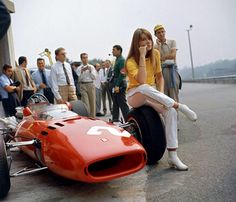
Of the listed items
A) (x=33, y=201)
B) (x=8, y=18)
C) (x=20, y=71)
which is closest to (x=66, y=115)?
(x=33, y=201)

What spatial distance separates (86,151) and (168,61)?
10.2ft

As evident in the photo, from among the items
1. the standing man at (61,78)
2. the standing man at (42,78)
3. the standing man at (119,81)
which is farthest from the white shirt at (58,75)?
the standing man at (42,78)

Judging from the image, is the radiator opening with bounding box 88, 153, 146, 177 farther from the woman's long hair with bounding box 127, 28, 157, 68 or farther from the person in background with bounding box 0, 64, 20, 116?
the person in background with bounding box 0, 64, 20, 116

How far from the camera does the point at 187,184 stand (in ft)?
10.5

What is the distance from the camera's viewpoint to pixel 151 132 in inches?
150

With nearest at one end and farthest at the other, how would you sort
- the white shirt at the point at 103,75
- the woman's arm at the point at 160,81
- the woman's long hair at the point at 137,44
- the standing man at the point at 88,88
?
the woman's long hair at the point at 137,44 → the woman's arm at the point at 160,81 → the standing man at the point at 88,88 → the white shirt at the point at 103,75

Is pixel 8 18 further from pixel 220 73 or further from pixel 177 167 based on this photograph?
pixel 220 73

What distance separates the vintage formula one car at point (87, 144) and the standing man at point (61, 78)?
7.26 feet

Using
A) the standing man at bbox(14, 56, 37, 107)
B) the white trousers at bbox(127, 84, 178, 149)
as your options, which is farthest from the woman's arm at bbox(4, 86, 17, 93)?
the white trousers at bbox(127, 84, 178, 149)

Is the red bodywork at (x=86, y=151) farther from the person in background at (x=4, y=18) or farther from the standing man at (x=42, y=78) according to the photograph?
the standing man at (x=42, y=78)

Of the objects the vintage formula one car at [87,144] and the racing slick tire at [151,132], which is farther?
the racing slick tire at [151,132]

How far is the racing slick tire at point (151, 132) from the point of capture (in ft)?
12.6

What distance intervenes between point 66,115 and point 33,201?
3.84ft

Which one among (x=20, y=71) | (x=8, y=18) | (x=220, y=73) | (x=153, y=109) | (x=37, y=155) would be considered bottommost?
(x=220, y=73)
